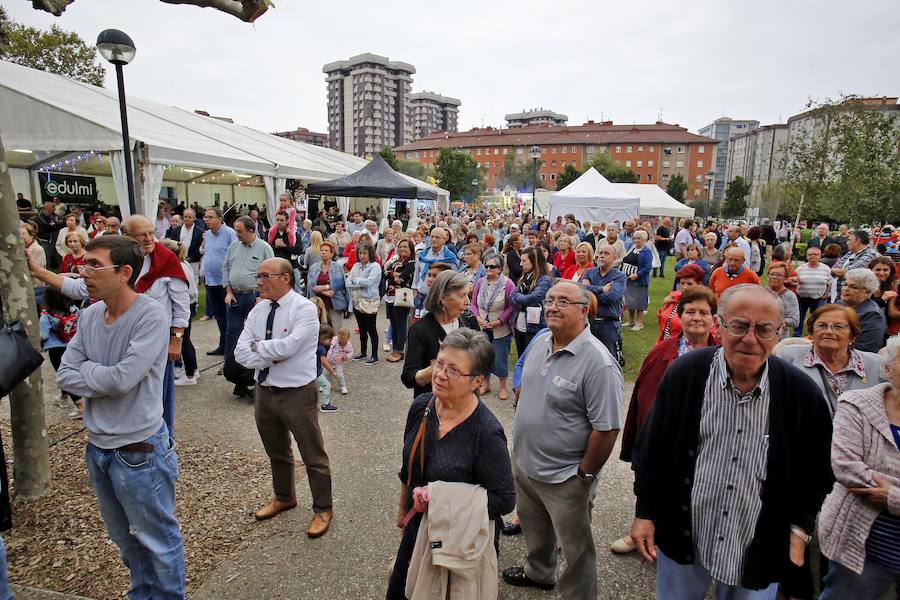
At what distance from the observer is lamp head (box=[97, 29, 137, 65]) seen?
21.6 feet

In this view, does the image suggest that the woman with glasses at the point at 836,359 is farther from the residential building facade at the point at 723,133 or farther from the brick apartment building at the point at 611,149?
the residential building facade at the point at 723,133

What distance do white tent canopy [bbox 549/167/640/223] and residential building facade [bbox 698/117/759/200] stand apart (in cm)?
12264

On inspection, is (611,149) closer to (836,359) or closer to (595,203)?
(595,203)

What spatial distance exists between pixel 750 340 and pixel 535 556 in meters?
1.84

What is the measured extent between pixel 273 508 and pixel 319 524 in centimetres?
A: 42

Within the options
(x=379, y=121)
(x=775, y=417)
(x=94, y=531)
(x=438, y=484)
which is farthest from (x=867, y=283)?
(x=379, y=121)

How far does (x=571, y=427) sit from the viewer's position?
8.25ft

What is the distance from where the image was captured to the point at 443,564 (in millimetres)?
1927

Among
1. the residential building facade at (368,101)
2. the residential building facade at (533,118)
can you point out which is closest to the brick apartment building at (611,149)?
the residential building facade at (368,101)

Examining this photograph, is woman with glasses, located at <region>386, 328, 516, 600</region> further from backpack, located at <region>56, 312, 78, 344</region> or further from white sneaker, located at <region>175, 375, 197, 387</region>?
white sneaker, located at <region>175, 375, 197, 387</region>

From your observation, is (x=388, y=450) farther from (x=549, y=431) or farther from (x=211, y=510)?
(x=549, y=431)

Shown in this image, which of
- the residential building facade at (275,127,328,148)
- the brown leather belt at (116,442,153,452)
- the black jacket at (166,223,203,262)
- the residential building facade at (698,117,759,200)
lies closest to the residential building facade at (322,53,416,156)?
the residential building facade at (275,127,328,148)

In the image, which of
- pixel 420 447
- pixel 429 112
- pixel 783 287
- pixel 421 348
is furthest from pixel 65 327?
pixel 429 112

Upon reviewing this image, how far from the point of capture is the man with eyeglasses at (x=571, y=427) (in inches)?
Answer: 96.7
